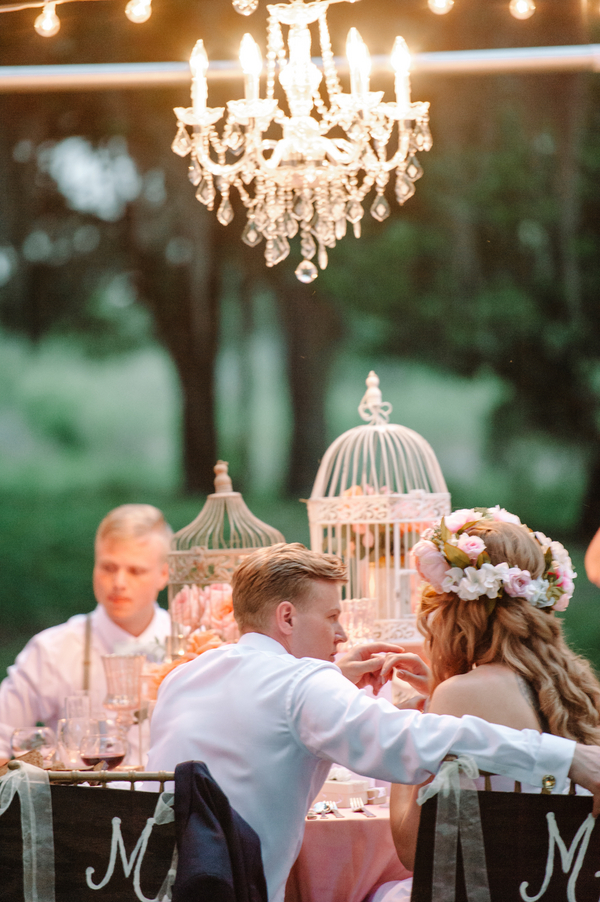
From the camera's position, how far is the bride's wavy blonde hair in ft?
6.61

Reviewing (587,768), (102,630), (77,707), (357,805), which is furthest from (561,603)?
(102,630)

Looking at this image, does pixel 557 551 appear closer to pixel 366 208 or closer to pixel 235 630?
pixel 235 630

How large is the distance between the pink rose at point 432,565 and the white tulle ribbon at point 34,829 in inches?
35.6

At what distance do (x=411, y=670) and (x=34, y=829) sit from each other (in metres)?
0.92

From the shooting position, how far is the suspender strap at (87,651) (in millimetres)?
4758

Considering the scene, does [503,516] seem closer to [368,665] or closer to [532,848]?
[368,665]

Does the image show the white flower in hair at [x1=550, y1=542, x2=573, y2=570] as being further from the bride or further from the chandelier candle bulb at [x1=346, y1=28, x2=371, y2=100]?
the chandelier candle bulb at [x1=346, y1=28, x2=371, y2=100]

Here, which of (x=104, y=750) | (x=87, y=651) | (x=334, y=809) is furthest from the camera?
(x=87, y=651)

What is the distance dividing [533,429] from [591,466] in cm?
36

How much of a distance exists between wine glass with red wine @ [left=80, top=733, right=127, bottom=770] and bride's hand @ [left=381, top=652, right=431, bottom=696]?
0.86m

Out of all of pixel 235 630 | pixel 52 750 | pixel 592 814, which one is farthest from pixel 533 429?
pixel 592 814

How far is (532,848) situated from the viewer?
64.2 inches

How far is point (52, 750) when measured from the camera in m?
3.19

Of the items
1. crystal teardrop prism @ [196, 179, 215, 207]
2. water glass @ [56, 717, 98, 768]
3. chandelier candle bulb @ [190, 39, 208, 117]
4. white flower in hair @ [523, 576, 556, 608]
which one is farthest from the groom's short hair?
chandelier candle bulb @ [190, 39, 208, 117]
